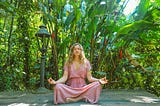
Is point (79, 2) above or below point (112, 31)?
above

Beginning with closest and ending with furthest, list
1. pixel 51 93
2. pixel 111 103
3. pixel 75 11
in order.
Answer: pixel 111 103 < pixel 51 93 < pixel 75 11

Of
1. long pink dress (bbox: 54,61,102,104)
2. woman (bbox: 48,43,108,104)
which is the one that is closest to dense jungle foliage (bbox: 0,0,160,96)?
woman (bbox: 48,43,108,104)

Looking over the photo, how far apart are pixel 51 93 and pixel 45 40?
47.0 inches

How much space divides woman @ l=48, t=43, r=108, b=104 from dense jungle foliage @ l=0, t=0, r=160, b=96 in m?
1.50

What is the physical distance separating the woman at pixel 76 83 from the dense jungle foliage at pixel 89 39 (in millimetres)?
1495

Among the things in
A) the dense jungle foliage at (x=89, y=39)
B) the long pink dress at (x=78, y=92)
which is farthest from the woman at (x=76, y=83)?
the dense jungle foliage at (x=89, y=39)

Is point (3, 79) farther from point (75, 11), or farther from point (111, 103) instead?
point (111, 103)

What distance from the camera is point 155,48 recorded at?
811 centimetres

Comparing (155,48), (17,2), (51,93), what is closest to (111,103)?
(51,93)

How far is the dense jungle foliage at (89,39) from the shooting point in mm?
6773

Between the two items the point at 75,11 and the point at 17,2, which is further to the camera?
the point at 17,2

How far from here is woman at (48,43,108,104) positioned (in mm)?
4957

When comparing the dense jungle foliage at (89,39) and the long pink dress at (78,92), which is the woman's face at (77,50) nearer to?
the long pink dress at (78,92)

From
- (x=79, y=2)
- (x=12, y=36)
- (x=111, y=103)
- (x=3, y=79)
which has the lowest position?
(x=111, y=103)
